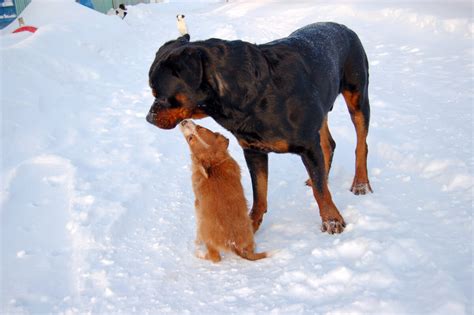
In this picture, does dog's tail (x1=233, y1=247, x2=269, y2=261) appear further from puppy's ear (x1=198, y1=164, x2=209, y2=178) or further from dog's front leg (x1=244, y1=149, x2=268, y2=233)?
puppy's ear (x1=198, y1=164, x2=209, y2=178)

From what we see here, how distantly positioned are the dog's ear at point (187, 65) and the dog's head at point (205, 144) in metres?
0.66

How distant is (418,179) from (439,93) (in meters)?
2.98

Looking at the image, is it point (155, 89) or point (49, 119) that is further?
point (49, 119)

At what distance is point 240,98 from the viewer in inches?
128

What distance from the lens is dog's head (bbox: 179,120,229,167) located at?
360 cm

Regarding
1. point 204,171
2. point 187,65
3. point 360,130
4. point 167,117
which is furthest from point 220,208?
point 360,130

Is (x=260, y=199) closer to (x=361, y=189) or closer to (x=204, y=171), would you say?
(x=204, y=171)

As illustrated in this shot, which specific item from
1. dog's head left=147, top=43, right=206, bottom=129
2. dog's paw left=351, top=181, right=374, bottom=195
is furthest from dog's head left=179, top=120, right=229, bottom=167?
dog's paw left=351, top=181, right=374, bottom=195

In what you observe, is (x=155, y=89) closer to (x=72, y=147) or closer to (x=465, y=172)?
(x=72, y=147)

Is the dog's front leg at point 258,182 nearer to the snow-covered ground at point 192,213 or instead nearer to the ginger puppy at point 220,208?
the snow-covered ground at point 192,213

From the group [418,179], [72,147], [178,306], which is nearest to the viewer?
[178,306]

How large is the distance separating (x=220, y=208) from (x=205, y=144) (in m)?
0.63

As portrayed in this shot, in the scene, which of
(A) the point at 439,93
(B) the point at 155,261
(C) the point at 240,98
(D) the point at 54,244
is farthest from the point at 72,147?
(A) the point at 439,93

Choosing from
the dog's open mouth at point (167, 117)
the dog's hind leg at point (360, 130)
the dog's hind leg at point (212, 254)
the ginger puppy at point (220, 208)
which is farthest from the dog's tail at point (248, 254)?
the dog's hind leg at point (360, 130)
